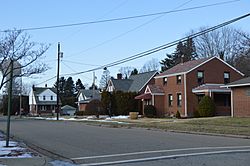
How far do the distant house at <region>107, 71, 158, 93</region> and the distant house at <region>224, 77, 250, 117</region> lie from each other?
2868 centimetres

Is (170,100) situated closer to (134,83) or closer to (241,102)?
(241,102)

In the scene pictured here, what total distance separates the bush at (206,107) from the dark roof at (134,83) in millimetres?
22119

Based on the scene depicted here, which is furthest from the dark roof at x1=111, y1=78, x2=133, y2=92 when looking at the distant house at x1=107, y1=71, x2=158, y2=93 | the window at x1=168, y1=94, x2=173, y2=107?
the window at x1=168, y1=94, x2=173, y2=107

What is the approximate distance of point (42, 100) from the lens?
111 m

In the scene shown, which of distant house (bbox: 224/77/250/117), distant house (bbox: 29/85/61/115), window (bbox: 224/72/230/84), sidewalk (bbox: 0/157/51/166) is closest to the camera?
sidewalk (bbox: 0/157/51/166)

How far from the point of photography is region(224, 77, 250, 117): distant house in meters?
34.9

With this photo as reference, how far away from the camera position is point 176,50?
9406 cm

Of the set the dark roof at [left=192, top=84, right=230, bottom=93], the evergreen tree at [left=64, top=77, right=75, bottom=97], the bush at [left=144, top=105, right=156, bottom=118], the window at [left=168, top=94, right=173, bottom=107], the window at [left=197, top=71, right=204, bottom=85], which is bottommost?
the bush at [left=144, top=105, right=156, bottom=118]

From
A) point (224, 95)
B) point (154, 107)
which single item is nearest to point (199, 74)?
point (224, 95)

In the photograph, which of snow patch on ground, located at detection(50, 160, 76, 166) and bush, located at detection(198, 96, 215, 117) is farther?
bush, located at detection(198, 96, 215, 117)

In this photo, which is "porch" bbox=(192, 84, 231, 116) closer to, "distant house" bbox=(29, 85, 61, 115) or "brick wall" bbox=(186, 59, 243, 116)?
"brick wall" bbox=(186, 59, 243, 116)

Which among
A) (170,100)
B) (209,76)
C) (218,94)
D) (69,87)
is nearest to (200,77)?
(209,76)

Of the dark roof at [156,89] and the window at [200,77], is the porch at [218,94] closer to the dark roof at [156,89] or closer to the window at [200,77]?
the window at [200,77]

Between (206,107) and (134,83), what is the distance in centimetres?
2798
